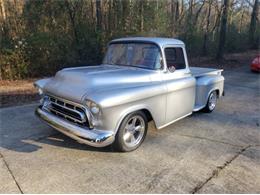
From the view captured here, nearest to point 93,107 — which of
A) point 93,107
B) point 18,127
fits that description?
point 93,107

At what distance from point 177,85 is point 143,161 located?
5.25 ft

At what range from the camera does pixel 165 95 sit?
4309 mm

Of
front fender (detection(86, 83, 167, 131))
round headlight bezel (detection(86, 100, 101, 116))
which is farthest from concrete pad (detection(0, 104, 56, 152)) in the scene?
front fender (detection(86, 83, 167, 131))

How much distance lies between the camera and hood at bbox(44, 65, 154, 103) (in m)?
3.63

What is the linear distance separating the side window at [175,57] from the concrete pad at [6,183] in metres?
3.06

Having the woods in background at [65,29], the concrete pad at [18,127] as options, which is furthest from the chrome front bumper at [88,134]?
the woods in background at [65,29]

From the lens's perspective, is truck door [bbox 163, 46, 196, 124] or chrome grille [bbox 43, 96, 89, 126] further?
truck door [bbox 163, 46, 196, 124]

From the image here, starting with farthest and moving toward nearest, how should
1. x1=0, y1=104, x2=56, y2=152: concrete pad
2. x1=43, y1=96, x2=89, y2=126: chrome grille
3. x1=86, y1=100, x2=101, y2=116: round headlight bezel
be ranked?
x1=0, y1=104, x2=56, y2=152: concrete pad → x1=43, y1=96, x2=89, y2=126: chrome grille → x1=86, y1=100, x2=101, y2=116: round headlight bezel

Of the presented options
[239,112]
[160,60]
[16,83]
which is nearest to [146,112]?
[160,60]

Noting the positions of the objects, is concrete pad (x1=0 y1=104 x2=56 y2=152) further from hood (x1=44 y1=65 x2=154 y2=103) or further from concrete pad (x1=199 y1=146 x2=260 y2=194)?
concrete pad (x1=199 y1=146 x2=260 y2=194)

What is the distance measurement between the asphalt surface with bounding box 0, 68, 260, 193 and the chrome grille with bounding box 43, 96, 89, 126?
554 millimetres

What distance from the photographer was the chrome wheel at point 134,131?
3913mm

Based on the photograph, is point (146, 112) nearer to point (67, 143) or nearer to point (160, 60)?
point (160, 60)

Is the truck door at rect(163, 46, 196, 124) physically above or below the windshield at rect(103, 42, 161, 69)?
below
